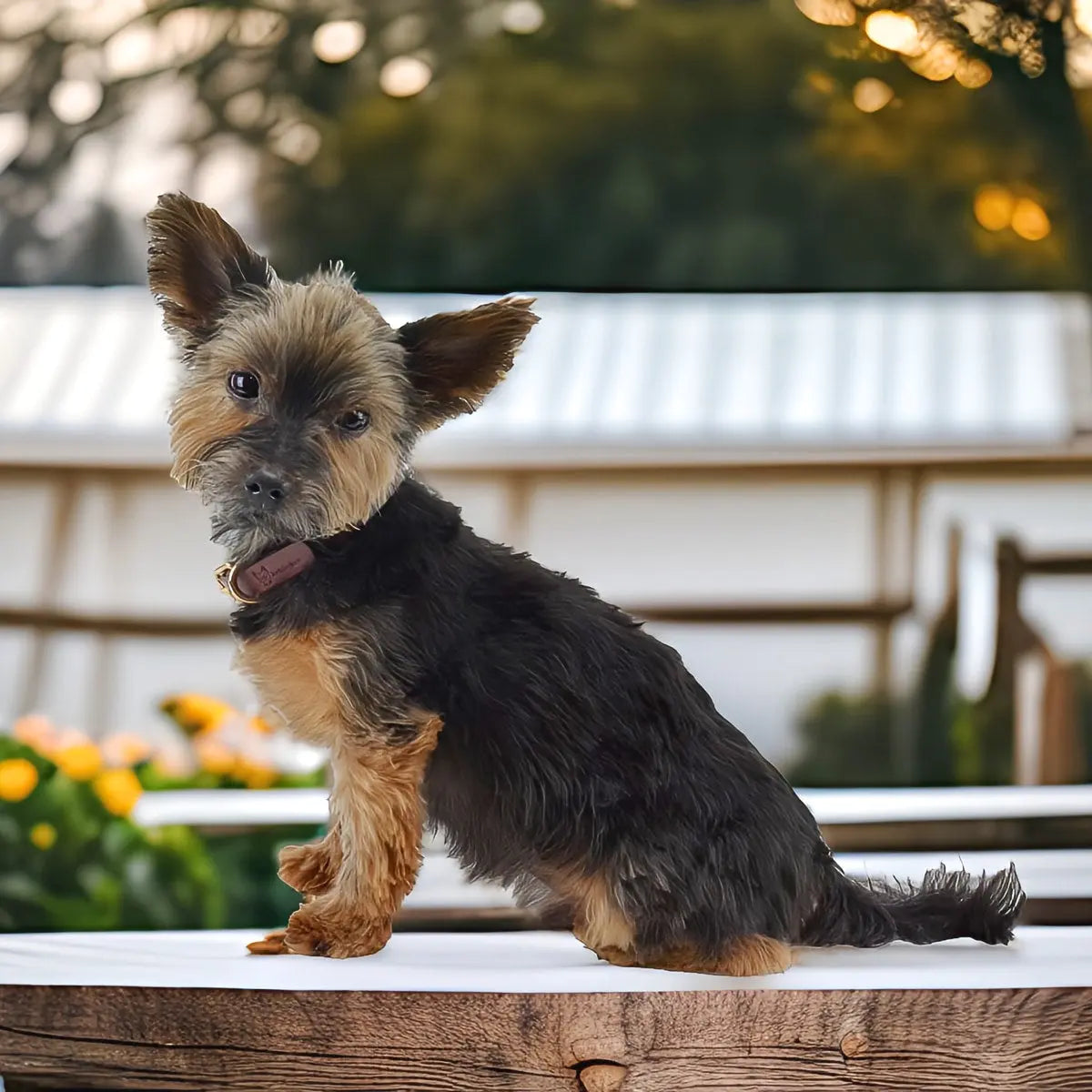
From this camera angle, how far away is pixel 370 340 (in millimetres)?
1130

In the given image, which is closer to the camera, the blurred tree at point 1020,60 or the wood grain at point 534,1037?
the wood grain at point 534,1037

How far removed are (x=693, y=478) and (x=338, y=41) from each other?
109cm

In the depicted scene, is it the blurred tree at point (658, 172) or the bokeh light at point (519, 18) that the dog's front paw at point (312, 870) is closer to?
the blurred tree at point (658, 172)

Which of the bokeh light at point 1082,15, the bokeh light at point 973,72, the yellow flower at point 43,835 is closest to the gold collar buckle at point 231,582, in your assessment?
the yellow flower at point 43,835

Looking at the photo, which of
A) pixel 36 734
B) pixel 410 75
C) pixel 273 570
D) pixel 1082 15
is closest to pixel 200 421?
pixel 273 570

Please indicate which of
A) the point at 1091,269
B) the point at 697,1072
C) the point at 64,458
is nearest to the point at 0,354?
the point at 64,458

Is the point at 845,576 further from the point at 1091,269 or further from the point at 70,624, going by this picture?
the point at 70,624

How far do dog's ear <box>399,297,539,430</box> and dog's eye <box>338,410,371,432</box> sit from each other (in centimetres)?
6

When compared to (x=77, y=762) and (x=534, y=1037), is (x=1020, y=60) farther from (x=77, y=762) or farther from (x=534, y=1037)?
(x=77, y=762)

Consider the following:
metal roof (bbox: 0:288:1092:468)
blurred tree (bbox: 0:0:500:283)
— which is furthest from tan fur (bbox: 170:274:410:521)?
blurred tree (bbox: 0:0:500:283)

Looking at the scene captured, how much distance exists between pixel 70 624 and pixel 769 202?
1588 millimetres

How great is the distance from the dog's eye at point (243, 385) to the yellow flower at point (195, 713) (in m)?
1.19

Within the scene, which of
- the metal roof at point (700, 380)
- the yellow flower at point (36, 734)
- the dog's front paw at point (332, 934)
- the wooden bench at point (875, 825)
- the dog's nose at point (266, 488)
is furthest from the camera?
the metal roof at point (700, 380)

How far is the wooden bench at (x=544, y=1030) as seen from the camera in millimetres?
1098
